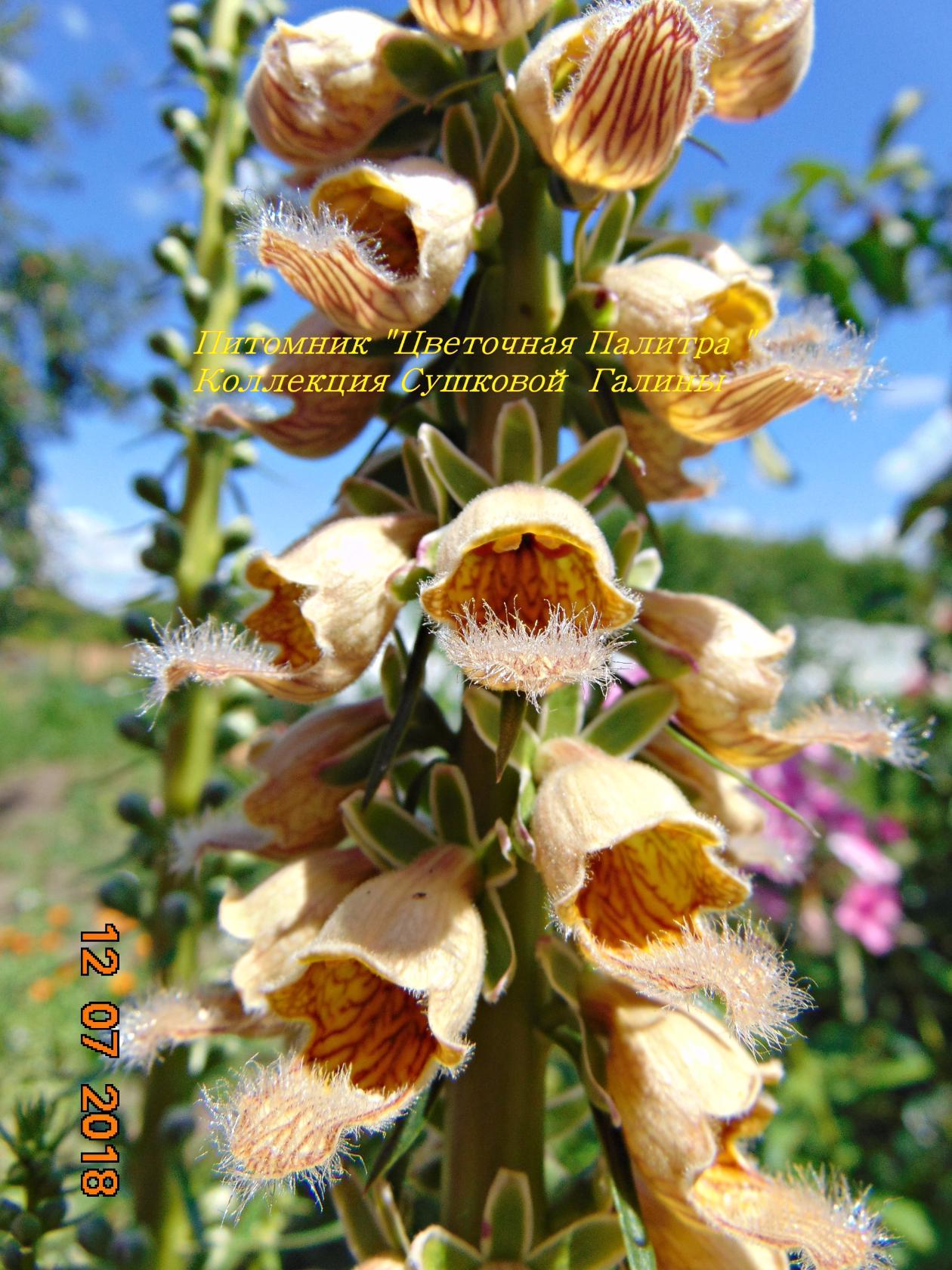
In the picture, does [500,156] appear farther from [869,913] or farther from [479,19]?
[869,913]

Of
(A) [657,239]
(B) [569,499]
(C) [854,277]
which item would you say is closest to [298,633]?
(B) [569,499]

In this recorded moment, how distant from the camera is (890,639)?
6109mm

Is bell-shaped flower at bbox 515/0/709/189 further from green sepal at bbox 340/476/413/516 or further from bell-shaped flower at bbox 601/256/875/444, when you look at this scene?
green sepal at bbox 340/476/413/516

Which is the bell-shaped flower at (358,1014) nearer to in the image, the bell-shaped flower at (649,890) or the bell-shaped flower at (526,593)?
the bell-shaped flower at (649,890)

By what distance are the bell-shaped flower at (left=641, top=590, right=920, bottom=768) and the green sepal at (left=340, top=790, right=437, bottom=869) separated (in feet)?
1.04

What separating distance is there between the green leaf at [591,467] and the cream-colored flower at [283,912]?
0.46m

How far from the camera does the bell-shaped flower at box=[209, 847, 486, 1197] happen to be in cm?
70

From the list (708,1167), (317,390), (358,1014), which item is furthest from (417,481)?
(708,1167)

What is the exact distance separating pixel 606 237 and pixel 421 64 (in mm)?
281

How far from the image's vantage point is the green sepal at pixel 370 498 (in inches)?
38.6

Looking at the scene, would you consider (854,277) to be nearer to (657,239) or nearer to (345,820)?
(657,239)

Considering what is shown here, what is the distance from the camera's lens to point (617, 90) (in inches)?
32.0

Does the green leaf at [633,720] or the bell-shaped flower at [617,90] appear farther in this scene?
Answer: the green leaf at [633,720]

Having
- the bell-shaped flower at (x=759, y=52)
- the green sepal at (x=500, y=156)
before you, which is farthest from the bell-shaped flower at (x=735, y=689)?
the bell-shaped flower at (x=759, y=52)
